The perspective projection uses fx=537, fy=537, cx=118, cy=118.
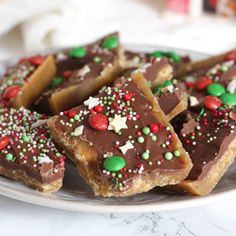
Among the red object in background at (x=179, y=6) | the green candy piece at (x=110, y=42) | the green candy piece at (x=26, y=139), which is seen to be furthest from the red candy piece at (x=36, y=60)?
the red object in background at (x=179, y=6)

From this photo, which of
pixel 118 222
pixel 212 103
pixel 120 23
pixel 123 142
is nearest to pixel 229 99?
pixel 212 103

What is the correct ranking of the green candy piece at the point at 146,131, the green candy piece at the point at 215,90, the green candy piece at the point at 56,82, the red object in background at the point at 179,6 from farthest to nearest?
the red object in background at the point at 179,6, the green candy piece at the point at 56,82, the green candy piece at the point at 215,90, the green candy piece at the point at 146,131

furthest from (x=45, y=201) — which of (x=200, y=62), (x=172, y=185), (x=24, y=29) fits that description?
(x=24, y=29)

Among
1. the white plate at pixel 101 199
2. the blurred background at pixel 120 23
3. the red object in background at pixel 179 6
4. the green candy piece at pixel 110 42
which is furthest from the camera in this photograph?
the red object in background at pixel 179 6

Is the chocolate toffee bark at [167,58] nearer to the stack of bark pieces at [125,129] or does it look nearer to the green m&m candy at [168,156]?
the stack of bark pieces at [125,129]

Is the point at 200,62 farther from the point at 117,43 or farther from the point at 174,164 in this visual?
the point at 174,164

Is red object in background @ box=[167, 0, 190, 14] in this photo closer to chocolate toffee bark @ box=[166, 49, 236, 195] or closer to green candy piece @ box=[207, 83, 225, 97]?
chocolate toffee bark @ box=[166, 49, 236, 195]
